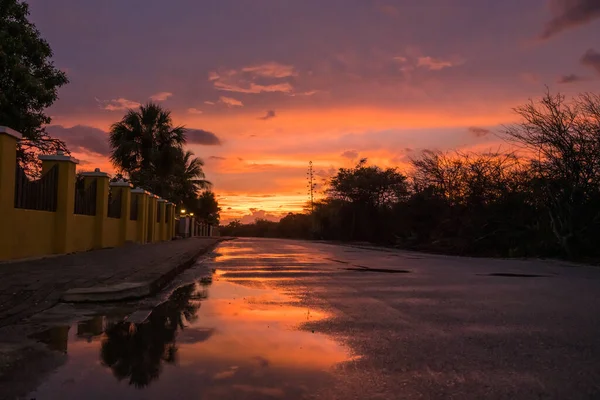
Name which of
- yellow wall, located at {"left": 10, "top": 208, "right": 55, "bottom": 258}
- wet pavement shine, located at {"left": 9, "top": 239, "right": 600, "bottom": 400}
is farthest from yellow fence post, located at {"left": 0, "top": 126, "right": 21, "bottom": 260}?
wet pavement shine, located at {"left": 9, "top": 239, "right": 600, "bottom": 400}

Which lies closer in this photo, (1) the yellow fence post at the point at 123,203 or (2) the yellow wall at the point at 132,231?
(1) the yellow fence post at the point at 123,203

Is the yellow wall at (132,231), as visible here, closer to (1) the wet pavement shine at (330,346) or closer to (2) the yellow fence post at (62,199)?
(2) the yellow fence post at (62,199)

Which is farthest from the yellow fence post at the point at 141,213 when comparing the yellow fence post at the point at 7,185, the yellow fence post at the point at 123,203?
the yellow fence post at the point at 7,185

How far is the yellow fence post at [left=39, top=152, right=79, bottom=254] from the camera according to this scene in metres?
16.2

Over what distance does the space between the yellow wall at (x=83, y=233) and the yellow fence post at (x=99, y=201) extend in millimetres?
301

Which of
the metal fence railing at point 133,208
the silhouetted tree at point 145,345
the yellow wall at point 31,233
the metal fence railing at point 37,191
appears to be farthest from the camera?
the metal fence railing at point 133,208

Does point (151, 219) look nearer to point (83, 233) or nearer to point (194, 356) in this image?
point (83, 233)

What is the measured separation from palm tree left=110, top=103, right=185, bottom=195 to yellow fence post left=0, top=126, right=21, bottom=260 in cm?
2559

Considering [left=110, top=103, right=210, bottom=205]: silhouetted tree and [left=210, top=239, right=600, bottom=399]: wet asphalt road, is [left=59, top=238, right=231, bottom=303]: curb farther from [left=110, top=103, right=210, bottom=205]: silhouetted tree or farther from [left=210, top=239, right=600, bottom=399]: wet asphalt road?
[left=110, top=103, right=210, bottom=205]: silhouetted tree

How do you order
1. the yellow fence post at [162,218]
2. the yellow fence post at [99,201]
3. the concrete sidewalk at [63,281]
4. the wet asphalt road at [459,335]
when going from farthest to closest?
the yellow fence post at [162,218] < the yellow fence post at [99,201] < the concrete sidewalk at [63,281] < the wet asphalt road at [459,335]

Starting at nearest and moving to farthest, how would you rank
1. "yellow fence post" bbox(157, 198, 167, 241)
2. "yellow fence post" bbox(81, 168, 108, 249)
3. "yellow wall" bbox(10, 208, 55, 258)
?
"yellow wall" bbox(10, 208, 55, 258)
"yellow fence post" bbox(81, 168, 108, 249)
"yellow fence post" bbox(157, 198, 167, 241)

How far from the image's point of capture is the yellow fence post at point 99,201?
20.4 meters

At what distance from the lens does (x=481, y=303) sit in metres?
8.35

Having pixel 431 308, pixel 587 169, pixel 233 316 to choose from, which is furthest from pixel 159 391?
pixel 587 169
